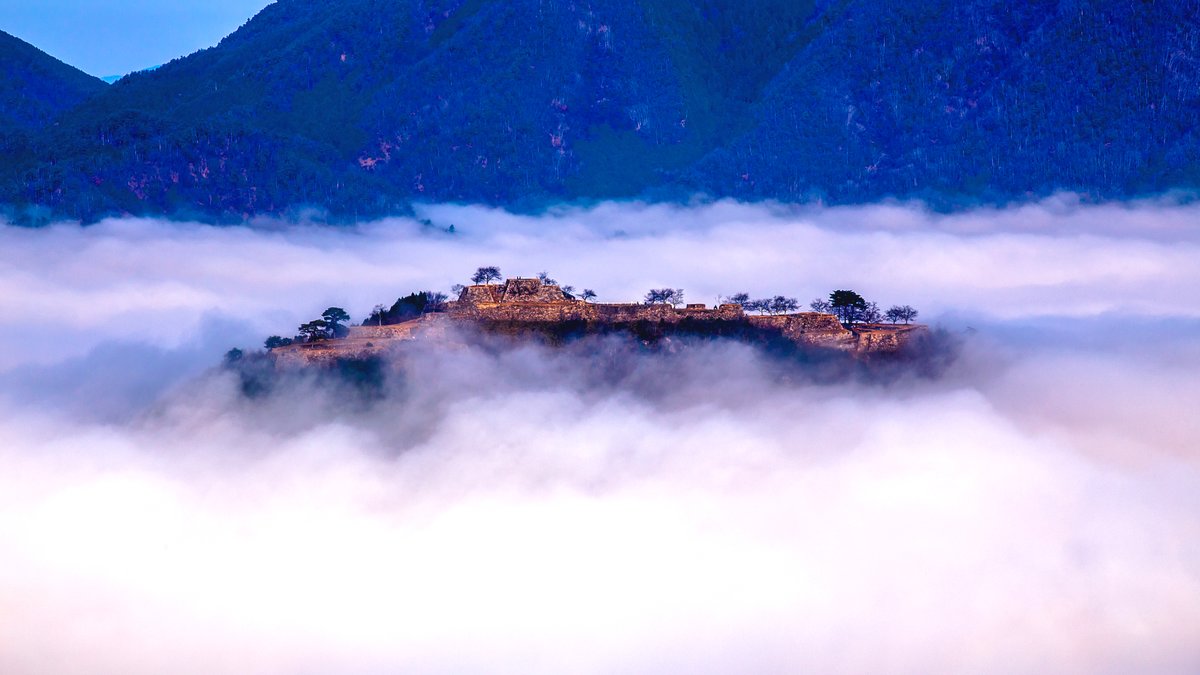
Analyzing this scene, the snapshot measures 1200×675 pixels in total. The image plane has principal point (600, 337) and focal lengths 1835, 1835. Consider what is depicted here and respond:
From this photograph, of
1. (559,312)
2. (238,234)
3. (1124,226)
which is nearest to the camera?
(559,312)

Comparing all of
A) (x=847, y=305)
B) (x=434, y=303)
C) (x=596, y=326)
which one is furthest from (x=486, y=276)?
(x=847, y=305)

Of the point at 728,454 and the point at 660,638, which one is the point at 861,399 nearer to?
the point at 728,454

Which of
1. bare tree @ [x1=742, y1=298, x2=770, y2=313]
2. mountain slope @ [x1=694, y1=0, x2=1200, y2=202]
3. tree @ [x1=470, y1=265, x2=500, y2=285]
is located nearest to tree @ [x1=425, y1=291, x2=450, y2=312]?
tree @ [x1=470, y1=265, x2=500, y2=285]

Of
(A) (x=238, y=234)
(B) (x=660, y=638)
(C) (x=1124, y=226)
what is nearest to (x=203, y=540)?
(B) (x=660, y=638)

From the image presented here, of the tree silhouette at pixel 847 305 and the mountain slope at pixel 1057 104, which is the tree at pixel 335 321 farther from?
the mountain slope at pixel 1057 104

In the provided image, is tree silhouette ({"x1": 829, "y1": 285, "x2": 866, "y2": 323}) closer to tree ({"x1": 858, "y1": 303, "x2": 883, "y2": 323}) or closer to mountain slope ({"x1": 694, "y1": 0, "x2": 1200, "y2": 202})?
tree ({"x1": 858, "y1": 303, "x2": 883, "y2": 323})

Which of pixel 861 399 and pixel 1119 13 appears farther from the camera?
pixel 1119 13
